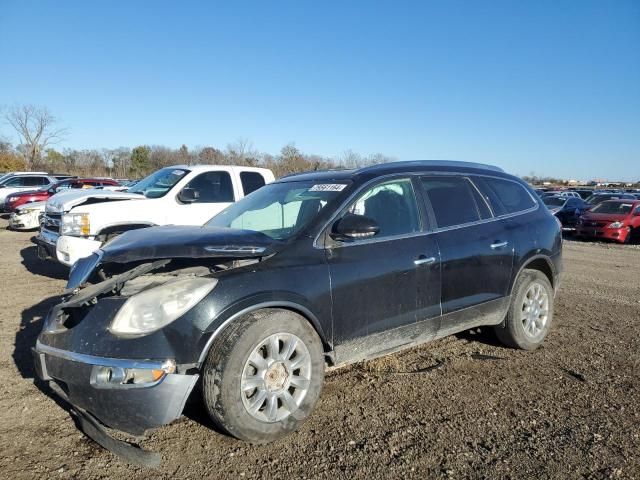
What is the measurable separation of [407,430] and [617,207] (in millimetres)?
18042

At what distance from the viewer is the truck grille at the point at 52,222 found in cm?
822

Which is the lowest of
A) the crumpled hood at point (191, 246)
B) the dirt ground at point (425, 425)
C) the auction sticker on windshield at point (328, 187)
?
the dirt ground at point (425, 425)

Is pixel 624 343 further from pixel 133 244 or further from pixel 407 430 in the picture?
pixel 133 244

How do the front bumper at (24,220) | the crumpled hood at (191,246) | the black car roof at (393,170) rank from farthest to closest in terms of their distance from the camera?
the front bumper at (24,220) → the black car roof at (393,170) → the crumpled hood at (191,246)

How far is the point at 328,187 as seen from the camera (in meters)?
4.00

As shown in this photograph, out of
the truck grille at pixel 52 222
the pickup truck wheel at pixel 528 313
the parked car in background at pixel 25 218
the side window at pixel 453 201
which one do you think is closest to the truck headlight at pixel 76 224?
the truck grille at pixel 52 222

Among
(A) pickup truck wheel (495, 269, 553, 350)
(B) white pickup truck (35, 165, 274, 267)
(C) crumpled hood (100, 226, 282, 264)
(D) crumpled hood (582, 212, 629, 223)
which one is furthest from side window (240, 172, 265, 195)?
(D) crumpled hood (582, 212, 629, 223)

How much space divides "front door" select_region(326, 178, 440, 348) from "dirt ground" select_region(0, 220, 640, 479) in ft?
1.77

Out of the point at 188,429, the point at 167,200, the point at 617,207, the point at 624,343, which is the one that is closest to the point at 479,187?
the point at 624,343

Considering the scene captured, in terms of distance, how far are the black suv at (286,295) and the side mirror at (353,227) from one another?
0.4 inches

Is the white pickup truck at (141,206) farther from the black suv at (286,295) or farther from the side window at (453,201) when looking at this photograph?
the side window at (453,201)

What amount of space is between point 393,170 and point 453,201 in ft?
2.25

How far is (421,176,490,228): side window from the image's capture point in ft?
13.9

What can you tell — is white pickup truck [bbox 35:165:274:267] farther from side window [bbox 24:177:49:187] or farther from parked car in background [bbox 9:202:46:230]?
side window [bbox 24:177:49:187]
